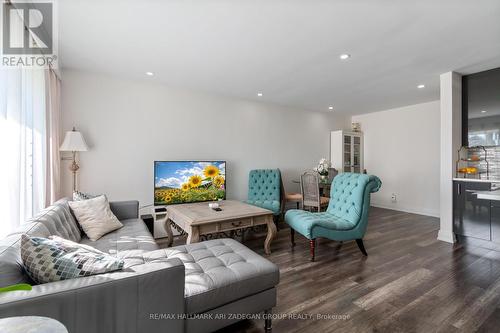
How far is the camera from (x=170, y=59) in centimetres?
271

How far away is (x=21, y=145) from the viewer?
1820mm

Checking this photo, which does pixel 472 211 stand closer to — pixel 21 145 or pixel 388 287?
pixel 388 287

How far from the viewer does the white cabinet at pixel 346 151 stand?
5492 mm

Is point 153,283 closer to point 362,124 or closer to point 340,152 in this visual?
point 340,152

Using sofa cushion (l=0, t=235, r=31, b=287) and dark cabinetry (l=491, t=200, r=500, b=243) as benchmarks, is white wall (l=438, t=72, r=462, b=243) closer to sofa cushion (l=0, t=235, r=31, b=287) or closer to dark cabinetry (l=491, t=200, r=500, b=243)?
dark cabinetry (l=491, t=200, r=500, b=243)

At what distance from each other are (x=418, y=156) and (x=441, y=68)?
95.3 inches

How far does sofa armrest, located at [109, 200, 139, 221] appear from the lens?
280cm

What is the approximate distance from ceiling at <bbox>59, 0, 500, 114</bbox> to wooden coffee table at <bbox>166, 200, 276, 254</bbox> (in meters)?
1.88

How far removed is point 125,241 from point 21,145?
1155 mm

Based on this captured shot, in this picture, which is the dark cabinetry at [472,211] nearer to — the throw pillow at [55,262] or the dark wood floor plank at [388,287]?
the dark wood floor plank at [388,287]

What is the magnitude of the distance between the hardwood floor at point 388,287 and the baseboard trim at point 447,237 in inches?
4.1

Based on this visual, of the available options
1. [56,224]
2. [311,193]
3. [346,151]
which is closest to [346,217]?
[311,193]

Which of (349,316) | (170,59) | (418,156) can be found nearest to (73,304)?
(349,316)

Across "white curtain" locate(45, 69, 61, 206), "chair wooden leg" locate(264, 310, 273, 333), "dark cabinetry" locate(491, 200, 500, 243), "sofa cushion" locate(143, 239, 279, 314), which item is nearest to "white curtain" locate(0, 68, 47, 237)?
"white curtain" locate(45, 69, 61, 206)
